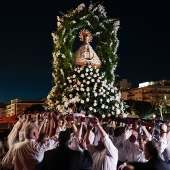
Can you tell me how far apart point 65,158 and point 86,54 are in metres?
11.7

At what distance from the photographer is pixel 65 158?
602 centimetres

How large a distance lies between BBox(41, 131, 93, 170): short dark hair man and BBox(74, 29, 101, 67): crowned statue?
1096 cm

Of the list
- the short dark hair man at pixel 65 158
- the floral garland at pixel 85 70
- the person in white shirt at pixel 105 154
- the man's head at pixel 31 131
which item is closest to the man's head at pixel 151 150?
the short dark hair man at pixel 65 158

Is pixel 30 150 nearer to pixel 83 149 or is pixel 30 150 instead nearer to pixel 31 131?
pixel 31 131

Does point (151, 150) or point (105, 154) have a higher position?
point (151, 150)

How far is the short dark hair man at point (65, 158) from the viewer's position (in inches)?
236

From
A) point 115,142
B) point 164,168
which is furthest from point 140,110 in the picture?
point 164,168

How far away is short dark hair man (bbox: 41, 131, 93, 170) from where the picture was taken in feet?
19.6

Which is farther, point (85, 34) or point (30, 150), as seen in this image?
point (85, 34)

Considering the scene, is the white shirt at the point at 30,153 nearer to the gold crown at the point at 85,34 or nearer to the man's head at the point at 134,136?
the man's head at the point at 134,136

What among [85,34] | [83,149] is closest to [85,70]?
[85,34]

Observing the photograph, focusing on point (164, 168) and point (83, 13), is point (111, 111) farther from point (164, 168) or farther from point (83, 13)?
point (164, 168)

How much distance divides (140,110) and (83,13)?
51.7 metres

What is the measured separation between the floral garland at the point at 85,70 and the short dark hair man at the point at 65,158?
28.7 feet
